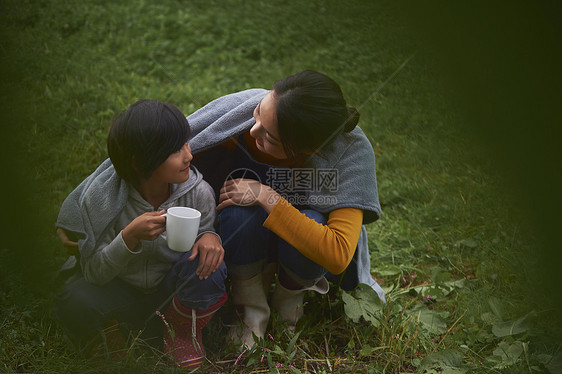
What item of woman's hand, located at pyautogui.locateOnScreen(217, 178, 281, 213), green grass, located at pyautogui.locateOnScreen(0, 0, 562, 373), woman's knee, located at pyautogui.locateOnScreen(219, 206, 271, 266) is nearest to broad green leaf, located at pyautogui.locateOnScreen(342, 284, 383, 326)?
green grass, located at pyautogui.locateOnScreen(0, 0, 562, 373)

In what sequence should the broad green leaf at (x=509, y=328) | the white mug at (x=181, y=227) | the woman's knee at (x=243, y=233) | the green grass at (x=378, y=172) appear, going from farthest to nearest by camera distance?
1. the broad green leaf at (x=509, y=328)
2. the woman's knee at (x=243, y=233)
3. the white mug at (x=181, y=227)
4. the green grass at (x=378, y=172)

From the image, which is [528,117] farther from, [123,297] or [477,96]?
[123,297]

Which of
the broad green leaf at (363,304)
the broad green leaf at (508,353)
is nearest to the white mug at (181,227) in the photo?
the broad green leaf at (363,304)

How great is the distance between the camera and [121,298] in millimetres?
1771

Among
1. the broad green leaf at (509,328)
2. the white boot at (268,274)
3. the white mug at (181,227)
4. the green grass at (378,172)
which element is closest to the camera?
the green grass at (378,172)

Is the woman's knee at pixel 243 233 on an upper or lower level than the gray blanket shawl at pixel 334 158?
lower

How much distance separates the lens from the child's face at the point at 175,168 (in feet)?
5.29

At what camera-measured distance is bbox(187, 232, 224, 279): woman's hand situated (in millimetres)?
1708

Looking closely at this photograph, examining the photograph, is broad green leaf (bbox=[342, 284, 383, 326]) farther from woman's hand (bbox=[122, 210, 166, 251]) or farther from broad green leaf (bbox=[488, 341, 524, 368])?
woman's hand (bbox=[122, 210, 166, 251])

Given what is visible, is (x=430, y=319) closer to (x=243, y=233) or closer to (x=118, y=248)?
(x=243, y=233)

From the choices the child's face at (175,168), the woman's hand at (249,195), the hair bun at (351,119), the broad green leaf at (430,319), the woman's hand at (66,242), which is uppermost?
the hair bun at (351,119)

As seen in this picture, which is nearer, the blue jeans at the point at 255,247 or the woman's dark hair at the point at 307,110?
the woman's dark hair at the point at 307,110

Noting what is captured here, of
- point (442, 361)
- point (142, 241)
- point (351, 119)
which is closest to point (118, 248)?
point (142, 241)

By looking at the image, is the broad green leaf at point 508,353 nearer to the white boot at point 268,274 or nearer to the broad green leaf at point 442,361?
the broad green leaf at point 442,361
